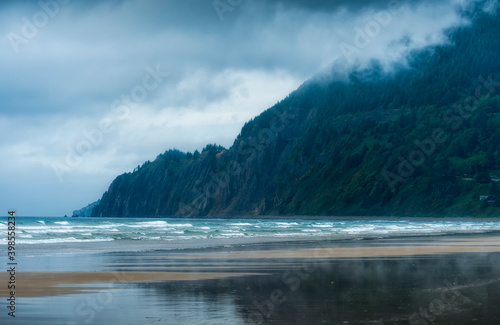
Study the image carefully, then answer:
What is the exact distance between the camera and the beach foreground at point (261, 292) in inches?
608

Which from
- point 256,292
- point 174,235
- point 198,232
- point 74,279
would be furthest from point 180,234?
point 256,292

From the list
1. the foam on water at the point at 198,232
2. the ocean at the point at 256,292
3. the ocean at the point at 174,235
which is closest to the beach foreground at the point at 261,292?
the ocean at the point at 256,292

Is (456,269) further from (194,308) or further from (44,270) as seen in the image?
(44,270)

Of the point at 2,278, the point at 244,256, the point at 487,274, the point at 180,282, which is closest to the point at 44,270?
the point at 2,278

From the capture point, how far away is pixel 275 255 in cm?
3803

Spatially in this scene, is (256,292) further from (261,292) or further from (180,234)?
(180,234)

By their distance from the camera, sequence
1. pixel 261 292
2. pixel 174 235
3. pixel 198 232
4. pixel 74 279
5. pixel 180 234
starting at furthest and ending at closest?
1. pixel 198 232
2. pixel 180 234
3. pixel 174 235
4. pixel 74 279
5. pixel 261 292

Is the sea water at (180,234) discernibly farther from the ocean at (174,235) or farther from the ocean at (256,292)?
the ocean at (256,292)

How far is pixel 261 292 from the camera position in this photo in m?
19.9

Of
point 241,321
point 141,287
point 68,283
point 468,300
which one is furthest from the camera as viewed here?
point 68,283

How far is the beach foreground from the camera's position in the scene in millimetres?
15453

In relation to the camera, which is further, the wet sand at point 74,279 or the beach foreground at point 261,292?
the wet sand at point 74,279

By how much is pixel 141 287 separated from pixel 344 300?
7478mm

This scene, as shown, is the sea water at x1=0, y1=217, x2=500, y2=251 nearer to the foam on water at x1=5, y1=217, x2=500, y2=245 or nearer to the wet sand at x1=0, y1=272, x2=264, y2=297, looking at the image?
the foam on water at x1=5, y1=217, x2=500, y2=245
